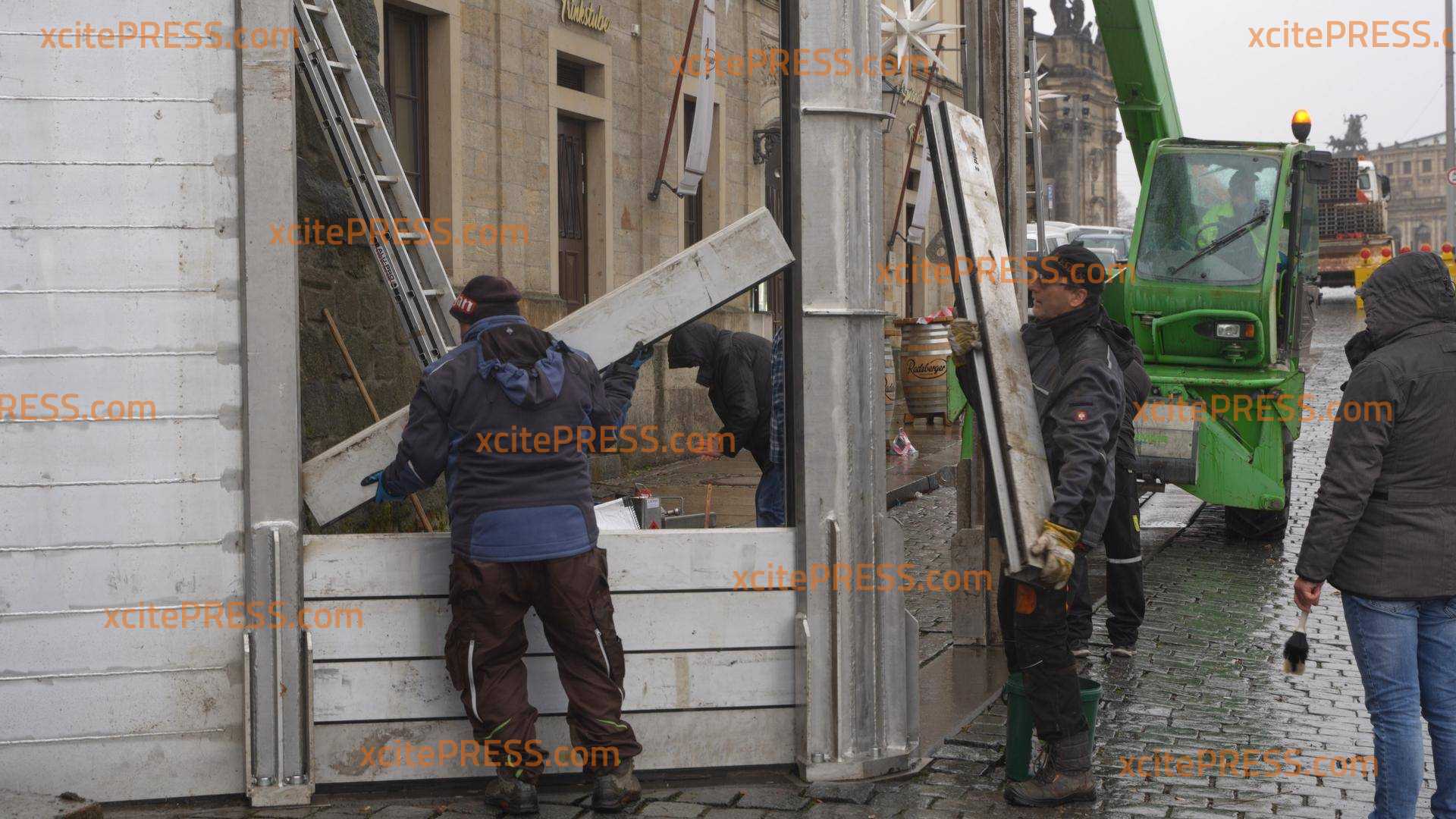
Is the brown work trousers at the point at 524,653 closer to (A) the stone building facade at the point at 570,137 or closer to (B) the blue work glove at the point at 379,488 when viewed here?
(B) the blue work glove at the point at 379,488

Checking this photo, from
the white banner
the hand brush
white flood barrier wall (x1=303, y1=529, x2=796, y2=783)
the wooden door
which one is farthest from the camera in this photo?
the white banner

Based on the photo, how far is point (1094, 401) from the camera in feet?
17.4

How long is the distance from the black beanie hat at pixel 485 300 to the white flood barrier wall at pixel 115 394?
0.74 meters

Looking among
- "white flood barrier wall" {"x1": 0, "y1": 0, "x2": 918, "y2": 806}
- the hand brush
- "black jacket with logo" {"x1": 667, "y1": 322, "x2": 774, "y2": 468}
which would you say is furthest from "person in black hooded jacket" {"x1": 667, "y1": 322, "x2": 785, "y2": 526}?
the hand brush

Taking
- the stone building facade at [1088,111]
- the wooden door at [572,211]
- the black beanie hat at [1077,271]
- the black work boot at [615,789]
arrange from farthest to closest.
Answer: the stone building facade at [1088,111] → the wooden door at [572,211] → the black beanie hat at [1077,271] → the black work boot at [615,789]

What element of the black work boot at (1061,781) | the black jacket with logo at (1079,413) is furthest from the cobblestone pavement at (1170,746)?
the black jacket with logo at (1079,413)

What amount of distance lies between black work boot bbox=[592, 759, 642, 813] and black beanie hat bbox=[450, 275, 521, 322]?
1.58 meters

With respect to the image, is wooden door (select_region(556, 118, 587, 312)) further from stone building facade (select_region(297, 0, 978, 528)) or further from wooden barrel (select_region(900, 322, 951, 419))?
wooden barrel (select_region(900, 322, 951, 419))

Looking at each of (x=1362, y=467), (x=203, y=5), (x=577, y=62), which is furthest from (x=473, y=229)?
(x=1362, y=467)

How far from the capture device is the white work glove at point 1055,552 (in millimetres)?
5109

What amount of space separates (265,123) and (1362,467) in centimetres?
359

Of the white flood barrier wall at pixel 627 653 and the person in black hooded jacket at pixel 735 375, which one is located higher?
the person in black hooded jacket at pixel 735 375

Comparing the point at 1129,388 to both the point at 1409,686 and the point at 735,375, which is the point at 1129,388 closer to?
the point at 735,375

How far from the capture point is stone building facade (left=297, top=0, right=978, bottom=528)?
12.8 metres
